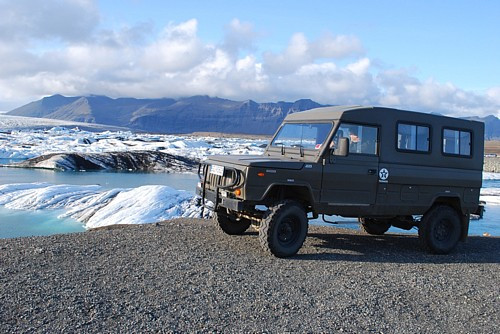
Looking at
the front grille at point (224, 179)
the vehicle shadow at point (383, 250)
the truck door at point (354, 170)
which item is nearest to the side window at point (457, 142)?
the truck door at point (354, 170)

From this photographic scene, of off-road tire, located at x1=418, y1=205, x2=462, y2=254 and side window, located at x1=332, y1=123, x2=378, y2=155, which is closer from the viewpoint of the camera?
side window, located at x1=332, y1=123, x2=378, y2=155

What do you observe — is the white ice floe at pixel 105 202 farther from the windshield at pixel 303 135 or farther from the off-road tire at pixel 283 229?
the off-road tire at pixel 283 229

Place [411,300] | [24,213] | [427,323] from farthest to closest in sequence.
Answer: [24,213] < [411,300] < [427,323]

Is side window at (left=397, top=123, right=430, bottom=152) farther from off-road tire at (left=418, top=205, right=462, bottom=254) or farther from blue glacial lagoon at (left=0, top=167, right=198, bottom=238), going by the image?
blue glacial lagoon at (left=0, top=167, right=198, bottom=238)

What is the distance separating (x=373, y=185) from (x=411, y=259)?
1.46 meters

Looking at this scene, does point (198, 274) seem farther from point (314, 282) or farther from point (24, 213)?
point (24, 213)

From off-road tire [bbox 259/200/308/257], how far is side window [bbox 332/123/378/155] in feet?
4.43

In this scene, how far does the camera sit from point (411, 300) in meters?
5.80

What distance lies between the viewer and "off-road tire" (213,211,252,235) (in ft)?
29.3

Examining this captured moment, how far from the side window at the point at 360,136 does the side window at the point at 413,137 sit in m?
0.55

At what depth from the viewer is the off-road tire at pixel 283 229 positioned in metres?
7.24

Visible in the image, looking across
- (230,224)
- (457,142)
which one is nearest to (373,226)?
(457,142)

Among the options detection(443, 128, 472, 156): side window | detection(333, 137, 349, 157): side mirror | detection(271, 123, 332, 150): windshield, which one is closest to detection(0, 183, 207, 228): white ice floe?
detection(271, 123, 332, 150): windshield

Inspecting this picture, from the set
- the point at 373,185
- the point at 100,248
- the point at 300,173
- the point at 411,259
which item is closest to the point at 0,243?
the point at 100,248
